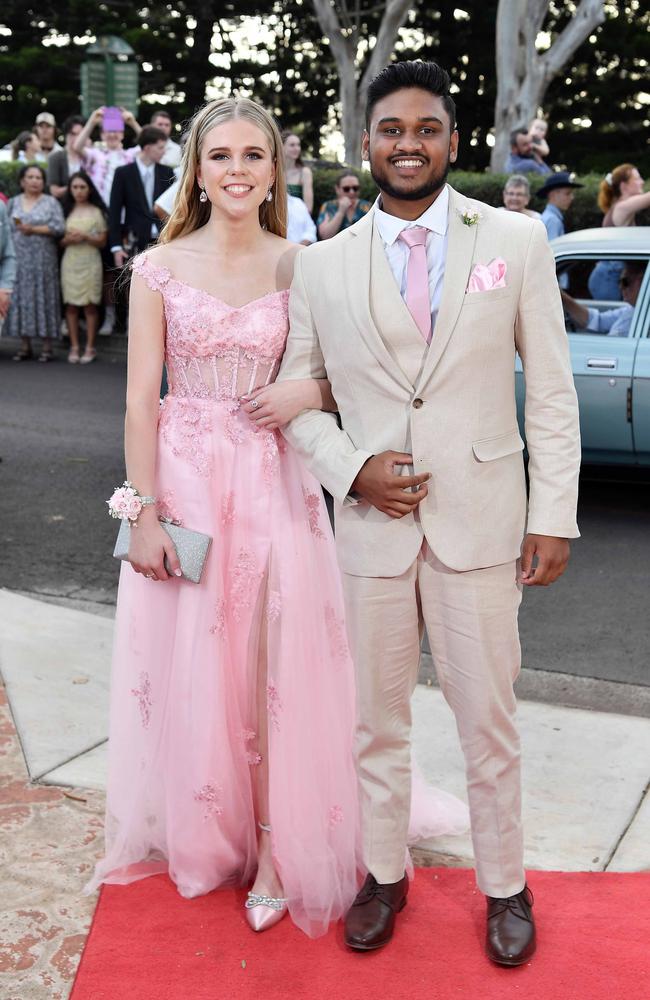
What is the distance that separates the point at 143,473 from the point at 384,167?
1.08 m

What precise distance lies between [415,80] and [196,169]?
0.75m

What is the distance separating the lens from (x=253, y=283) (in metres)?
3.30

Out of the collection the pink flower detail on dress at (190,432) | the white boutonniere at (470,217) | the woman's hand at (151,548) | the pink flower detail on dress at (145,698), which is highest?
the white boutonniere at (470,217)

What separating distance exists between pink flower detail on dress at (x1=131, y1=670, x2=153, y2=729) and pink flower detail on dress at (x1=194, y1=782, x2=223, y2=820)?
0.27 meters

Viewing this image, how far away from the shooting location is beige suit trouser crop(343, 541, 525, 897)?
116 inches

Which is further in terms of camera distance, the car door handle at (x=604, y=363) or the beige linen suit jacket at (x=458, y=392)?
the car door handle at (x=604, y=363)

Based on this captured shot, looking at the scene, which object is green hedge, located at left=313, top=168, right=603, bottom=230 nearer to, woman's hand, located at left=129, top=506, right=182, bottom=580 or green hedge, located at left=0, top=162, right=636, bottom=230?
green hedge, located at left=0, top=162, right=636, bottom=230

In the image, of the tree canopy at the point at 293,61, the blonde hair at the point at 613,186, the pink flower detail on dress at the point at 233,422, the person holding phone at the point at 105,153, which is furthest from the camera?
the tree canopy at the point at 293,61

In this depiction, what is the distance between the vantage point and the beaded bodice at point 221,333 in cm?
324

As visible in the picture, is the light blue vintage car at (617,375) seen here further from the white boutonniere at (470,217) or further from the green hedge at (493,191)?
the green hedge at (493,191)

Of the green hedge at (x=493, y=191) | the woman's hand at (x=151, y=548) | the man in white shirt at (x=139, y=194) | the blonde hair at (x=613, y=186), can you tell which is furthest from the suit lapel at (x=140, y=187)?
the woman's hand at (x=151, y=548)

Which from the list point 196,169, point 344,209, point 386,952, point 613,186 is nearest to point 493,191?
point 344,209

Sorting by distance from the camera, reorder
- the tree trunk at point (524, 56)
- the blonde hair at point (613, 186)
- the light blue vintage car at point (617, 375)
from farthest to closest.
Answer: the tree trunk at point (524, 56) < the blonde hair at point (613, 186) < the light blue vintage car at point (617, 375)

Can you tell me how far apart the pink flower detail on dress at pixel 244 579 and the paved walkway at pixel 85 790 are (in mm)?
945
